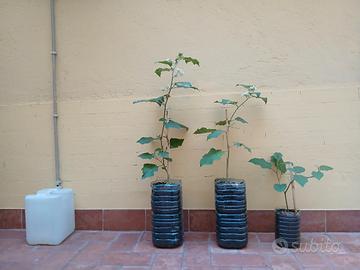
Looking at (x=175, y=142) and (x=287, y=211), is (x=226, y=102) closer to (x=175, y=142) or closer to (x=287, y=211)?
(x=175, y=142)

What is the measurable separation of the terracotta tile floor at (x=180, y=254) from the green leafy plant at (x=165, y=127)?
0.61 meters

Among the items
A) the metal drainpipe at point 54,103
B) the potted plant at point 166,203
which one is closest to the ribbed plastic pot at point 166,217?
the potted plant at point 166,203

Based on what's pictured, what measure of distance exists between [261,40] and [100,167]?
1.89 m

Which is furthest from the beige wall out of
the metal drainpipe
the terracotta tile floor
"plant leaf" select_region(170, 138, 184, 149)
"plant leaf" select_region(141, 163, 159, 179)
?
"plant leaf" select_region(141, 163, 159, 179)

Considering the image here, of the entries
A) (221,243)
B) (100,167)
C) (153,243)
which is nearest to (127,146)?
(100,167)

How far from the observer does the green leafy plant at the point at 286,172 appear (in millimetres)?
2592

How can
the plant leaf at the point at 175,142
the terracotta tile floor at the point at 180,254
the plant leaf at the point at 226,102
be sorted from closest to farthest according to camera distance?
the terracotta tile floor at the point at 180,254 < the plant leaf at the point at 226,102 < the plant leaf at the point at 175,142

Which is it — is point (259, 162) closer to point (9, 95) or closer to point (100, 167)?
point (100, 167)

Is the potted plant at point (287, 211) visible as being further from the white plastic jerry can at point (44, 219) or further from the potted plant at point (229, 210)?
the white plastic jerry can at point (44, 219)

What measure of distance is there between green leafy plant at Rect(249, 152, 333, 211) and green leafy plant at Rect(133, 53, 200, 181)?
28.1 inches

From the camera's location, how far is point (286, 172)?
115 inches

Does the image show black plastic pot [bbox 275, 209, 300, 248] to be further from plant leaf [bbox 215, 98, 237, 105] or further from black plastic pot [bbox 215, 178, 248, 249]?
plant leaf [bbox 215, 98, 237, 105]

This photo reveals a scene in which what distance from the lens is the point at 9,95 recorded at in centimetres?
324

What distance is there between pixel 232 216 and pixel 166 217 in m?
0.53
